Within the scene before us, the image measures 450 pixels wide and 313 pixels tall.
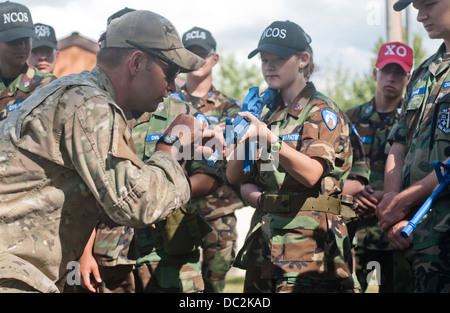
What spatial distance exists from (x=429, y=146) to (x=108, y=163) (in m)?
2.12

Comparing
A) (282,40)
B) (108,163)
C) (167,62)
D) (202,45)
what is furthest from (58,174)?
(202,45)

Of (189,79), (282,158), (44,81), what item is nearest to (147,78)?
(282,158)

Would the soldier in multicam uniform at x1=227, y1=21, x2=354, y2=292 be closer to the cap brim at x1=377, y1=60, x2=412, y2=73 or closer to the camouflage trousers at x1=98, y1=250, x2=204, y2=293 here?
the camouflage trousers at x1=98, y1=250, x2=204, y2=293

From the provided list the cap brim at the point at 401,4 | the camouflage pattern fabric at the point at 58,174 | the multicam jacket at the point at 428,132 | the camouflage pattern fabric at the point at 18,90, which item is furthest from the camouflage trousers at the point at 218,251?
the camouflage pattern fabric at the point at 58,174

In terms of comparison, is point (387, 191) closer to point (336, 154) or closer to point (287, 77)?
point (336, 154)

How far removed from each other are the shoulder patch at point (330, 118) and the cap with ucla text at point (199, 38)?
116 inches

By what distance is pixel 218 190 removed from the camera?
20.1 feet

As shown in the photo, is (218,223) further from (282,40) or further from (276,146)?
(276,146)

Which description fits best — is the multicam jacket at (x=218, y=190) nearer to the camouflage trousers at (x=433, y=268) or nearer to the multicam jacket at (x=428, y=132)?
the multicam jacket at (x=428, y=132)

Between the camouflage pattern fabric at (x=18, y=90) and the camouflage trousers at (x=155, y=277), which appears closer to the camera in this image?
the camouflage trousers at (x=155, y=277)

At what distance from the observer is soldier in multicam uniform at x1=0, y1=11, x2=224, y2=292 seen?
2.51m

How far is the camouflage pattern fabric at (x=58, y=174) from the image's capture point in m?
2.51

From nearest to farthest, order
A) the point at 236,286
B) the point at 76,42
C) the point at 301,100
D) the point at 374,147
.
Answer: the point at 301,100 → the point at 374,147 → the point at 236,286 → the point at 76,42

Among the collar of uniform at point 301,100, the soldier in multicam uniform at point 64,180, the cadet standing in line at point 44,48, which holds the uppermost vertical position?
the cadet standing in line at point 44,48
